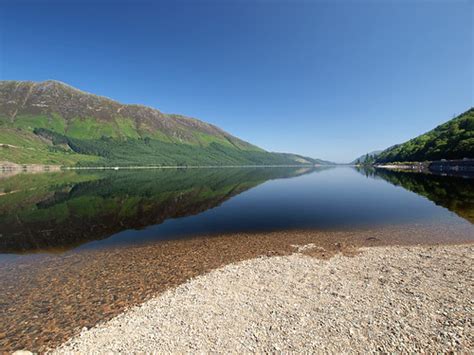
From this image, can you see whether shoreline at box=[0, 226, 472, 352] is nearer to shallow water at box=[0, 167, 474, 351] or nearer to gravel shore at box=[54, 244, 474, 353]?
shallow water at box=[0, 167, 474, 351]

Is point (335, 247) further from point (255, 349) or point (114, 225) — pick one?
point (114, 225)

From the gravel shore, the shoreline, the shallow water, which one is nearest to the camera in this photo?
the gravel shore

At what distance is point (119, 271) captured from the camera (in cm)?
1967

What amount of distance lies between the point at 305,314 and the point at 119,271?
49.5 ft

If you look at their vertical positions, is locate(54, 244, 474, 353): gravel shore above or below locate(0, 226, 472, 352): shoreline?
above

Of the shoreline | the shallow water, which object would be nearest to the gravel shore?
the shoreline

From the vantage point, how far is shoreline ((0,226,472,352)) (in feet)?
43.0

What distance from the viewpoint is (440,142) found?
646 ft

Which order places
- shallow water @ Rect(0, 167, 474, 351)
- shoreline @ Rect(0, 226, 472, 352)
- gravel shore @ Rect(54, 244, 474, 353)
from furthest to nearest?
1. shallow water @ Rect(0, 167, 474, 351)
2. shoreline @ Rect(0, 226, 472, 352)
3. gravel shore @ Rect(54, 244, 474, 353)

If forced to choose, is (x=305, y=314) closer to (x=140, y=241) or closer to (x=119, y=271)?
(x=119, y=271)

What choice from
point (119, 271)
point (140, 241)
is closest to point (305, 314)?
point (119, 271)

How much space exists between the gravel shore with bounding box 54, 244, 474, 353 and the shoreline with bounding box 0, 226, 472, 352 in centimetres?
183

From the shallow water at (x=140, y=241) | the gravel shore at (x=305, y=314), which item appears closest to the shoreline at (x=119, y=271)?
the shallow water at (x=140, y=241)

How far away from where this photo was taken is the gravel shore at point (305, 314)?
34.5ft
